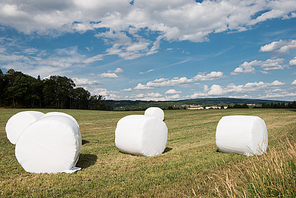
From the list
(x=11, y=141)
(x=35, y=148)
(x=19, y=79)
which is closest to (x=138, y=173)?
(x=35, y=148)

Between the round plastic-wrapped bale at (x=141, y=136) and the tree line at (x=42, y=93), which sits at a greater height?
the tree line at (x=42, y=93)

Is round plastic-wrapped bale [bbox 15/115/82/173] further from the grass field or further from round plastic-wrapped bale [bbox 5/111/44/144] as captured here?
round plastic-wrapped bale [bbox 5/111/44/144]

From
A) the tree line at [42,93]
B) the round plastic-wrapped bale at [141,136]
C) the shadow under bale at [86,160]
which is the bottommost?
the shadow under bale at [86,160]

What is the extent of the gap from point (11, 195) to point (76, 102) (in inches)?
3092

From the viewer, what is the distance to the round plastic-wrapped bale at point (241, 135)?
849 centimetres

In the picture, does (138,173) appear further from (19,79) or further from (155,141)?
(19,79)

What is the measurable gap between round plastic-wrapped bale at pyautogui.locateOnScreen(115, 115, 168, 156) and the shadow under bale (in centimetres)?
131

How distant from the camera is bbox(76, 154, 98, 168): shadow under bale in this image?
24.6 ft

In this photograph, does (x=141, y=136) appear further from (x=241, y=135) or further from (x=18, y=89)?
(x=18, y=89)

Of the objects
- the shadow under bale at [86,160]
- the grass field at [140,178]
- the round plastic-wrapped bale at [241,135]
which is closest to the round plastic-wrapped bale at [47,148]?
the grass field at [140,178]

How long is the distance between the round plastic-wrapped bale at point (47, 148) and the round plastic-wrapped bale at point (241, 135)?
6.21 metres

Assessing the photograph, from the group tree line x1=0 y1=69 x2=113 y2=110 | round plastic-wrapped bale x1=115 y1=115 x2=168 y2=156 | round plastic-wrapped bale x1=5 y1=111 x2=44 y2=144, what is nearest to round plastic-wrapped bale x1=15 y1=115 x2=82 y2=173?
round plastic-wrapped bale x1=115 y1=115 x2=168 y2=156

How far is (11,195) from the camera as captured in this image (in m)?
5.14

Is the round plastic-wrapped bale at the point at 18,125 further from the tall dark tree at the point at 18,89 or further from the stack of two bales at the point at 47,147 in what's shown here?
the tall dark tree at the point at 18,89
